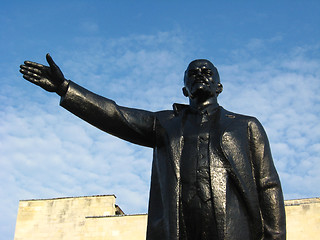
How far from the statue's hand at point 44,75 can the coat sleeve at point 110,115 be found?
0.50ft

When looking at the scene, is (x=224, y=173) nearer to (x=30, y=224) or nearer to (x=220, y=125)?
(x=220, y=125)

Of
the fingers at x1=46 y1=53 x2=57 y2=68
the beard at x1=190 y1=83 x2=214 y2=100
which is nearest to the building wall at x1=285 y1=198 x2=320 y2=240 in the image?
the beard at x1=190 y1=83 x2=214 y2=100

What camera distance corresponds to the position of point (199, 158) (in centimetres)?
524

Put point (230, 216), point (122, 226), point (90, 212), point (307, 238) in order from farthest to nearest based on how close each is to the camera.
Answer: point (90, 212) < point (122, 226) < point (307, 238) < point (230, 216)

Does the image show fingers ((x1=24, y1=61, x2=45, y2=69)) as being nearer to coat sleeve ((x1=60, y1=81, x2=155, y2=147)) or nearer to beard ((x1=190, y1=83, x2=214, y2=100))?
coat sleeve ((x1=60, y1=81, x2=155, y2=147))

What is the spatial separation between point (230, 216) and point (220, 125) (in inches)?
→ 42.3

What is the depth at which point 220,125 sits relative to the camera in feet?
18.1

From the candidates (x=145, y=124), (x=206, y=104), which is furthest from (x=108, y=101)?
(x=206, y=104)

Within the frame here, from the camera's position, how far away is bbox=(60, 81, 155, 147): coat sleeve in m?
5.55

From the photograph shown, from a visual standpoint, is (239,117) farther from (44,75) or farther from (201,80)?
(44,75)

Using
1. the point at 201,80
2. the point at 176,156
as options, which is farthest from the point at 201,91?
the point at 176,156

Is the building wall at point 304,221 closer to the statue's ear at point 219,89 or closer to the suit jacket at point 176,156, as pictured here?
the statue's ear at point 219,89

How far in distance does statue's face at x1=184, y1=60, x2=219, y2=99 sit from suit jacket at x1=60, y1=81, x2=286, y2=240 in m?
0.26

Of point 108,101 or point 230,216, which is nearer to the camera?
point 230,216
